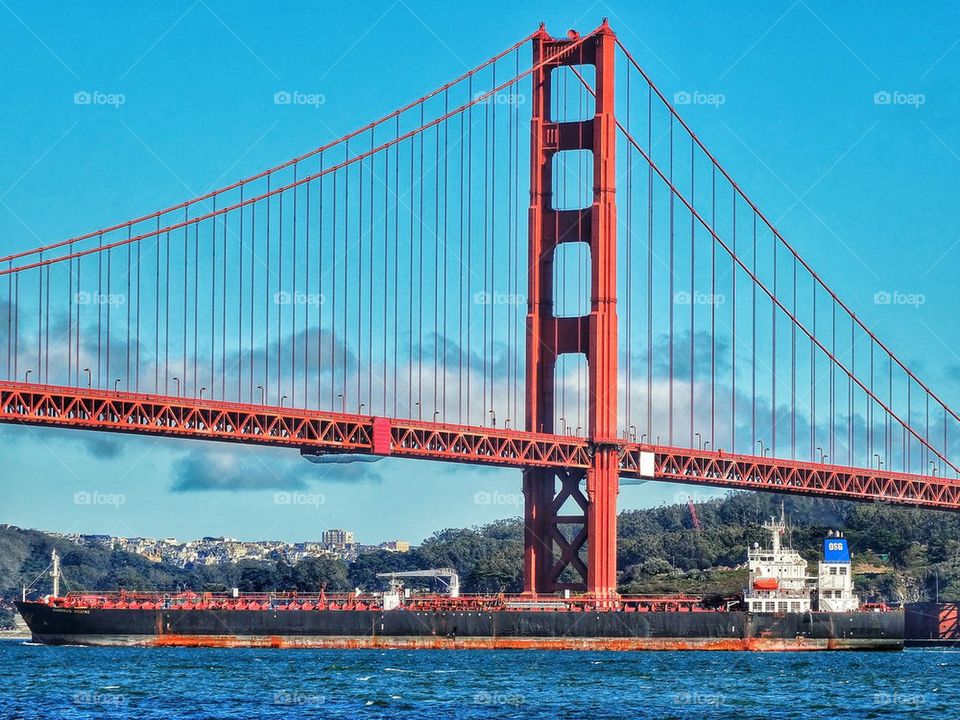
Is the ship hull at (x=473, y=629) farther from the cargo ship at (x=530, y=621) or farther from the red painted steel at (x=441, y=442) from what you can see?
the red painted steel at (x=441, y=442)

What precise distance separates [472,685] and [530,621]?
27.5 m

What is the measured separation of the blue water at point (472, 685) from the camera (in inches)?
2328

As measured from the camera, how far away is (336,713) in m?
57.8

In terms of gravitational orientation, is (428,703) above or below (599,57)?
below

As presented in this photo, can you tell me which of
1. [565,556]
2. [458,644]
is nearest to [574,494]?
[565,556]

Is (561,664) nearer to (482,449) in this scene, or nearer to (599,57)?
(482,449)

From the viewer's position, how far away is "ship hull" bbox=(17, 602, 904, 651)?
A: 94562mm

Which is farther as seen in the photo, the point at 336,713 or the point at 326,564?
the point at 326,564

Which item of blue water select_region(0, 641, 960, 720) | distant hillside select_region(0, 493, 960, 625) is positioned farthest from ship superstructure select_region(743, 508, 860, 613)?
distant hillside select_region(0, 493, 960, 625)

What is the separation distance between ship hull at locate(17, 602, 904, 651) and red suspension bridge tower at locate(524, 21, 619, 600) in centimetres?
280

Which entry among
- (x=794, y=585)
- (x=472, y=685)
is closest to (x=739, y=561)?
(x=794, y=585)

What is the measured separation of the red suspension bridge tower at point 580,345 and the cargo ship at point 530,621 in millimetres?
2598

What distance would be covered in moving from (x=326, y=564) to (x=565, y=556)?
7805 cm

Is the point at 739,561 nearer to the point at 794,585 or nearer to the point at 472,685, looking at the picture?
the point at 794,585
